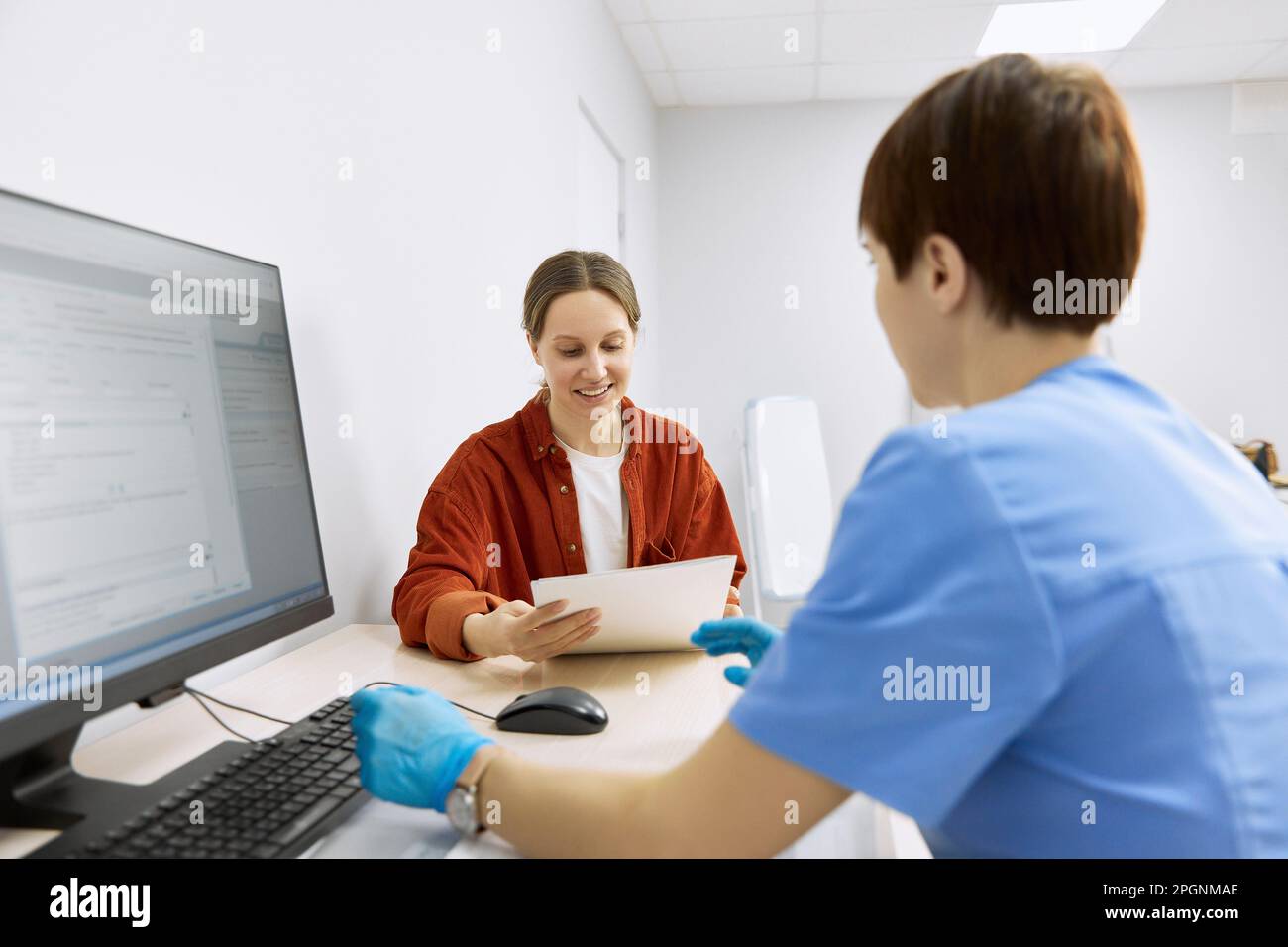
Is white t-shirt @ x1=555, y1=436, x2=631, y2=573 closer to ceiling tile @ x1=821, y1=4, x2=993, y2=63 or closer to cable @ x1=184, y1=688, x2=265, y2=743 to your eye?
cable @ x1=184, y1=688, x2=265, y2=743

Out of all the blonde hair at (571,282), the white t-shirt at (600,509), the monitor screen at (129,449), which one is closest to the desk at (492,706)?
the monitor screen at (129,449)

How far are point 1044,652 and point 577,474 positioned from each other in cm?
114

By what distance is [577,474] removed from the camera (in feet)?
5.24

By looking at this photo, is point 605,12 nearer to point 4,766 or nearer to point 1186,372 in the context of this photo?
point 1186,372

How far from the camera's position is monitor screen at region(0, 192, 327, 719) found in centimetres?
59

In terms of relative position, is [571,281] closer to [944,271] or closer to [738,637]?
[738,637]

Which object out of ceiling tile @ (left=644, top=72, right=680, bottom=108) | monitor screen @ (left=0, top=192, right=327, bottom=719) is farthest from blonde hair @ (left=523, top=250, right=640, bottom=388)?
ceiling tile @ (left=644, top=72, right=680, bottom=108)

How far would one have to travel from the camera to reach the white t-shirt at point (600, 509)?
1.59 meters

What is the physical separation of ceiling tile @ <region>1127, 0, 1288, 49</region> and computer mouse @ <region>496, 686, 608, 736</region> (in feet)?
11.0

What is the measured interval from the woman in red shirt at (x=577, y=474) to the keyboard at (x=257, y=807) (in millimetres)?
623

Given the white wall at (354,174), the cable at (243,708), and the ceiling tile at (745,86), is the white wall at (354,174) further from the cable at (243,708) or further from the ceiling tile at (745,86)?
the ceiling tile at (745,86)

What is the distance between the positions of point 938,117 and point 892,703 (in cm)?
42

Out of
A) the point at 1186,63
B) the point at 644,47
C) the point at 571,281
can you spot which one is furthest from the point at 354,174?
the point at 1186,63
